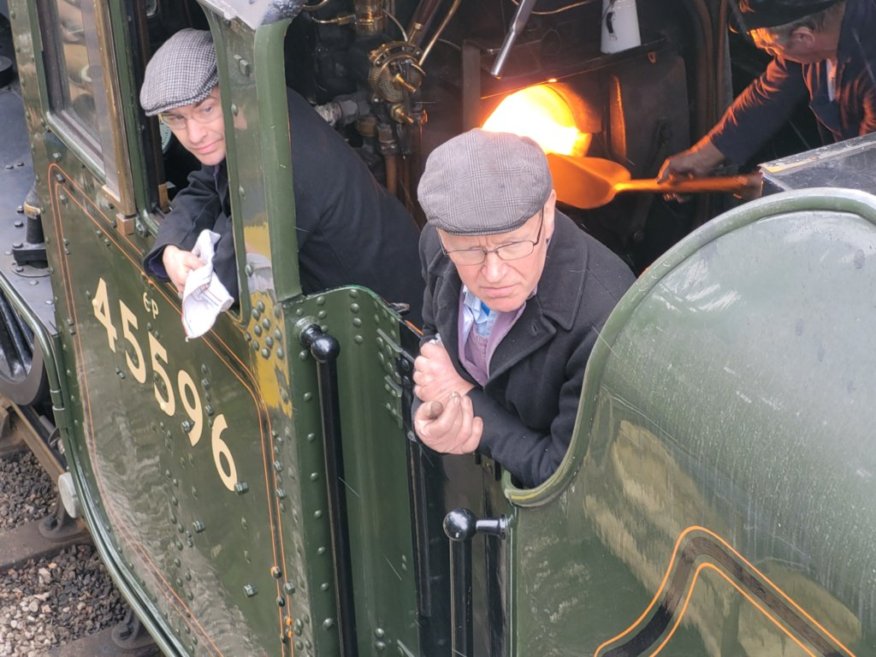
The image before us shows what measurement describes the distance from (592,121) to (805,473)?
2.28 meters

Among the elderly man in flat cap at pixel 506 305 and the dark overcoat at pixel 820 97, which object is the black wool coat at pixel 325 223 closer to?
the elderly man in flat cap at pixel 506 305

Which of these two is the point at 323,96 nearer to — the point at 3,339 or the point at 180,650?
the point at 180,650

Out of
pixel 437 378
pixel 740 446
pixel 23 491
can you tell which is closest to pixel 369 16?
pixel 437 378

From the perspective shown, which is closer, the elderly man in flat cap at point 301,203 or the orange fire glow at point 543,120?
the elderly man in flat cap at point 301,203

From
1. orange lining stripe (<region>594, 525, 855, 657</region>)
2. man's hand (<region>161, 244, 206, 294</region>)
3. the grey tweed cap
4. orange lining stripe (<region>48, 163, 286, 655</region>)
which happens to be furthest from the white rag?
orange lining stripe (<region>594, 525, 855, 657</region>)

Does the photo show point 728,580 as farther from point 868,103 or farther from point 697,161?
point 697,161

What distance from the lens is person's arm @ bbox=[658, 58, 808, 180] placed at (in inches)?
115

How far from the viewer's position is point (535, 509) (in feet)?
5.43

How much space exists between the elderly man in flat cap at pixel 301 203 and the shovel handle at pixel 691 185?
3.10ft

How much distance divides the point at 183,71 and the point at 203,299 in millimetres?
388

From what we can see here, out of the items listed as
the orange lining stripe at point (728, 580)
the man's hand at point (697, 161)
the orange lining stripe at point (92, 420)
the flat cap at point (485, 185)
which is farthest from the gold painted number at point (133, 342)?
the orange lining stripe at point (728, 580)

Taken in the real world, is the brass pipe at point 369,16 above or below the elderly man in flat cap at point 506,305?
above

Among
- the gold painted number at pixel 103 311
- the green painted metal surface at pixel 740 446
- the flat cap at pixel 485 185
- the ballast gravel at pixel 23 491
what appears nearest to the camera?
the green painted metal surface at pixel 740 446

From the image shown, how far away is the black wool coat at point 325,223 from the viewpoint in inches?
86.4
